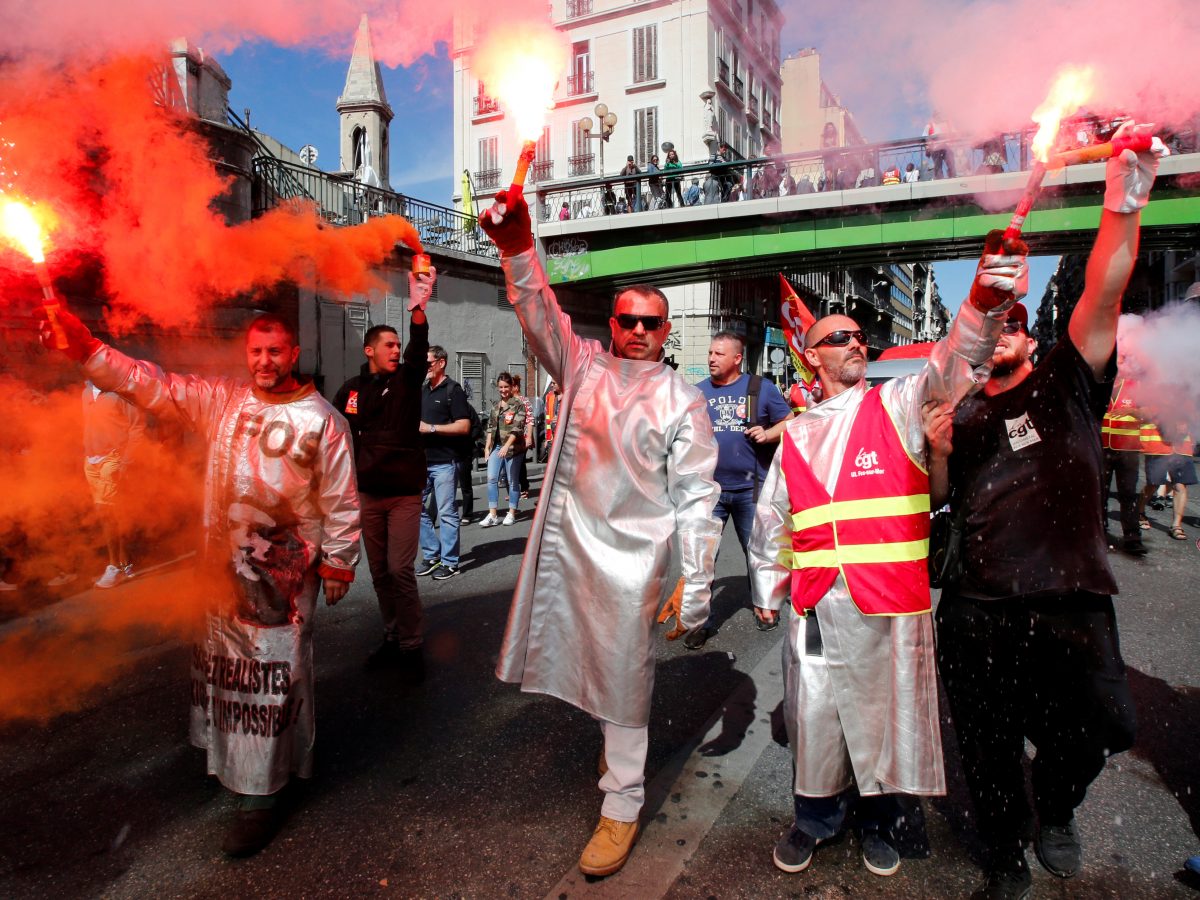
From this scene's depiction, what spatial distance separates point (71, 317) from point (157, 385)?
0.36m

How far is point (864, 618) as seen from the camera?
2.27 metres

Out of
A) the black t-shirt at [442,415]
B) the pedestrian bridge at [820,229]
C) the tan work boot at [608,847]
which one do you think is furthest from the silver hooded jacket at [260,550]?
the pedestrian bridge at [820,229]

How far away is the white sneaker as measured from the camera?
223 inches

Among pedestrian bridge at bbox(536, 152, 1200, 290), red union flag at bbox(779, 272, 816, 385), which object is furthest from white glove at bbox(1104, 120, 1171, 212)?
pedestrian bridge at bbox(536, 152, 1200, 290)

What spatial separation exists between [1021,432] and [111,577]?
6345mm

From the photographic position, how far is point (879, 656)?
7.45 ft

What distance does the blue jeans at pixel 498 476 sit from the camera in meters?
8.94

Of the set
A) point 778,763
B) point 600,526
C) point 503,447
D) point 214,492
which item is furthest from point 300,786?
point 503,447

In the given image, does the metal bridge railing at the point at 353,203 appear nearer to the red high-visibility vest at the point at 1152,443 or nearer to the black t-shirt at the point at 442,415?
the black t-shirt at the point at 442,415

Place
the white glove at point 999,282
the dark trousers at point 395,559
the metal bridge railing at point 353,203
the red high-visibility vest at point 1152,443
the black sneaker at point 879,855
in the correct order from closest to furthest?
the white glove at point 999,282 < the black sneaker at point 879,855 < the dark trousers at point 395,559 < the red high-visibility vest at point 1152,443 < the metal bridge railing at point 353,203

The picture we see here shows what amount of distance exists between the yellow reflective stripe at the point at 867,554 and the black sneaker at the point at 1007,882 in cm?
99

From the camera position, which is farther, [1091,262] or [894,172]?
[894,172]

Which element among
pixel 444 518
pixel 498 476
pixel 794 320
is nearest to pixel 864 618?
pixel 444 518

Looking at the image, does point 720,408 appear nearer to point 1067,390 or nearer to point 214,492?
point 1067,390
